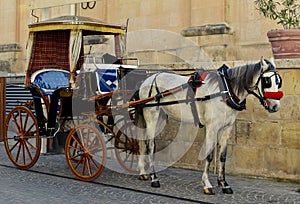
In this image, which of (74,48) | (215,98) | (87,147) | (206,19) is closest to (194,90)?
(215,98)

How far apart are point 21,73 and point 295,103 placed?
36.0 feet

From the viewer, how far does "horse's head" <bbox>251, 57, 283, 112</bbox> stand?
725 centimetres

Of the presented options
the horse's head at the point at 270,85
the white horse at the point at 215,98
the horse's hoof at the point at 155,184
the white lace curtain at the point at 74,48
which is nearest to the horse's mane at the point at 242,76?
the white horse at the point at 215,98

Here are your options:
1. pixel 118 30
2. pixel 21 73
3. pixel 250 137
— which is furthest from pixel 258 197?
pixel 21 73

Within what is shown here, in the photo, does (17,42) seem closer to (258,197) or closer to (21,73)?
(21,73)

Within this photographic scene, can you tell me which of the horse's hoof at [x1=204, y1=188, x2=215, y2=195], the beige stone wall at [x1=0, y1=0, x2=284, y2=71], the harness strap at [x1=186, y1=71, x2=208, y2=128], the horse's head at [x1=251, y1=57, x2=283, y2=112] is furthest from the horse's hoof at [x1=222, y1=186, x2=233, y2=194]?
the beige stone wall at [x1=0, y1=0, x2=284, y2=71]

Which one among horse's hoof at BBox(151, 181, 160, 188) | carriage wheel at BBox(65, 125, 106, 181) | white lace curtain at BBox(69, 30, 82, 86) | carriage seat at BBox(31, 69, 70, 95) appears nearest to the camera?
horse's hoof at BBox(151, 181, 160, 188)

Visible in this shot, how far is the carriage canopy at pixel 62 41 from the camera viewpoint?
909cm

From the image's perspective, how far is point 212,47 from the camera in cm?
1241

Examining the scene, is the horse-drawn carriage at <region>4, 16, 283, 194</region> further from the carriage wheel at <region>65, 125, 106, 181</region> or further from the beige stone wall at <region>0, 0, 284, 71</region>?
the beige stone wall at <region>0, 0, 284, 71</region>

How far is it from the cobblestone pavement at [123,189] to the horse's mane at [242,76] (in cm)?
150

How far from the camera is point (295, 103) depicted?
8.62m

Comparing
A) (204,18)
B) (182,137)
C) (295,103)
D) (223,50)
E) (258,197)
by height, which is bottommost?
(258,197)

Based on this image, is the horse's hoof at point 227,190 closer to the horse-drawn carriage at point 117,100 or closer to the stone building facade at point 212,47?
the horse-drawn carriage at point 117,100
